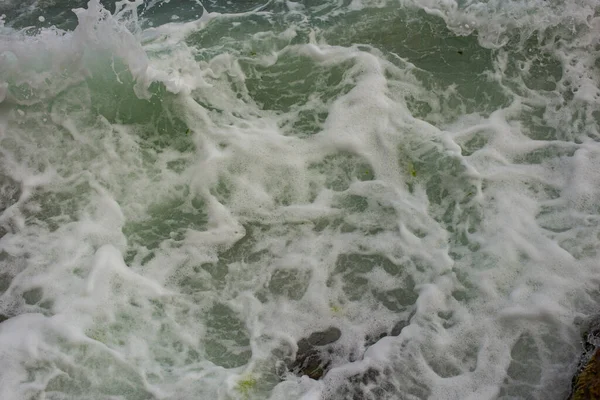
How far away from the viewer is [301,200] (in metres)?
4.88

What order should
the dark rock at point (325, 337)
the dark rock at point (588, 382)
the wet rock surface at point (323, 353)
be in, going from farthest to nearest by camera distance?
the dark rock at point (325, 337) < the wet rock surface at point (323, 353) < the dark rock at point (588, 382)

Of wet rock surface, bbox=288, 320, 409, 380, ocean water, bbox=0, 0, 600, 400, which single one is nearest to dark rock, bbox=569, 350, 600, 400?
ocean water, bbox=0, 0, 600, 400

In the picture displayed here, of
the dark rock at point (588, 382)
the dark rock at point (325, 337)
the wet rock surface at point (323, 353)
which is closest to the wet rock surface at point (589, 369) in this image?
the dark rock at point (588, 382)

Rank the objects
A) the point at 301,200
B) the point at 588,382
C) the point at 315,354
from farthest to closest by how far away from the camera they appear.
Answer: the point at 301,200
the point at 315,354
the point at 588,382

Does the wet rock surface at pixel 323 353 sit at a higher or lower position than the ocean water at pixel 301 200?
lower

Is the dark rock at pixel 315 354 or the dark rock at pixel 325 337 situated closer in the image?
the dark rock at pixel 315 354

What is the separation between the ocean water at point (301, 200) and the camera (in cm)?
388

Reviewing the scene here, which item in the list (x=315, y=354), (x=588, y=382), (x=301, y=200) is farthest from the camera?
(x=301, y=200)

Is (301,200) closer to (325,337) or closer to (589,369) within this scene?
(325,337)

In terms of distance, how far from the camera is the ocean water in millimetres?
3875

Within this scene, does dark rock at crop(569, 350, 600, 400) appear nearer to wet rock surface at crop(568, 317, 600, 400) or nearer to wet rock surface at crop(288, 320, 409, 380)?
wet rock surface at crop(568, 317, 600, 400)

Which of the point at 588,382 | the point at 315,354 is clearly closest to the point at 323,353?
the point at 315,354

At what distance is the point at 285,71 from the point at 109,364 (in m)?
3.31

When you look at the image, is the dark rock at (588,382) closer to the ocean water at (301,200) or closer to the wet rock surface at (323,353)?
the ocean water at (301,200)
